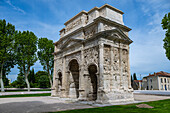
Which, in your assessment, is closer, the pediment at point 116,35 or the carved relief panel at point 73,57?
the pediment at point 116,35

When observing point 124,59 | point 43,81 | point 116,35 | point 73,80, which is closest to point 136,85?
point 43,81

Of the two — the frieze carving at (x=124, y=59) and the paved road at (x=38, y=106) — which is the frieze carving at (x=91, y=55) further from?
the paved road at (x=38, y=106)

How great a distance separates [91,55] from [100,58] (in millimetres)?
1360

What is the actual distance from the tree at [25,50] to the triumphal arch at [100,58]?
1507cm

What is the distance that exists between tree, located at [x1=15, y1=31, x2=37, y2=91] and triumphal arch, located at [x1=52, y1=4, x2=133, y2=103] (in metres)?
15.1

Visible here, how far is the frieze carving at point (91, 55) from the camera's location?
1144 cm

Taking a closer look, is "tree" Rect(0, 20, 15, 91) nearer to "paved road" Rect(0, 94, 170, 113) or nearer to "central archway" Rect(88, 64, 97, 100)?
"paved road" Rect(0, 94, 170, 113)

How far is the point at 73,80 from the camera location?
15.0m

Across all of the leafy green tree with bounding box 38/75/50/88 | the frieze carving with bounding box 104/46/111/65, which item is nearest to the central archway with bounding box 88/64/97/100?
the frieze carving with bounding box 104/46/111/65

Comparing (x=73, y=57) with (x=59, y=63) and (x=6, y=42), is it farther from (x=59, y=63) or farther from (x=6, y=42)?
(x=6, y=42)

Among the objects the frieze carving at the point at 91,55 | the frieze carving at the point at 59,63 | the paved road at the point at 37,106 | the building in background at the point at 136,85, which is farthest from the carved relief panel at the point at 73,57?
the building in background at the point at 136,85

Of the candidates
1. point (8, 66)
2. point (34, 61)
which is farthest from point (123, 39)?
point (8, 66)

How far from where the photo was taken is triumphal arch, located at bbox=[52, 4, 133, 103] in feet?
35.4

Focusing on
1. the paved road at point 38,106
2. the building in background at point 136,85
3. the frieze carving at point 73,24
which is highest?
the frieze carving at point 73,24
